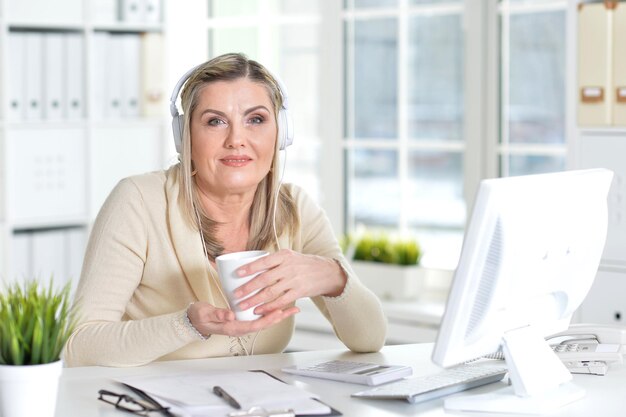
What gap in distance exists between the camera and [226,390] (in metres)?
1.67

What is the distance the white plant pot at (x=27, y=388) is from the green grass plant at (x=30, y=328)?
13 millimetres

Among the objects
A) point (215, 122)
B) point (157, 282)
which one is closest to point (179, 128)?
point (215, 122)

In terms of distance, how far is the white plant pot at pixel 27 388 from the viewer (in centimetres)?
145

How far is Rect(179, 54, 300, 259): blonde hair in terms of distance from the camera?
224 cm

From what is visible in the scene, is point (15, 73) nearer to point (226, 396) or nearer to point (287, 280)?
point (287, 280)

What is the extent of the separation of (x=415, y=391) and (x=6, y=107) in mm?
2570

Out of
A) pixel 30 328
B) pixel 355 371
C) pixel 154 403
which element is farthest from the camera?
pixel 355 371

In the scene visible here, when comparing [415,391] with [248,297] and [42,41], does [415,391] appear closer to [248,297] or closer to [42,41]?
[248,297]

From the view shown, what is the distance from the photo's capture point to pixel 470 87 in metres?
3.98

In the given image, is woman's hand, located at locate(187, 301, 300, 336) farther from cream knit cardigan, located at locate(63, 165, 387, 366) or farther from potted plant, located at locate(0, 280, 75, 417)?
potted plant, located at locate(0, 280, 75, 417)

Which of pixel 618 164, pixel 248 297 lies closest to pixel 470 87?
pixel 618 164

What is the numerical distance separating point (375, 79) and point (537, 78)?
73cm

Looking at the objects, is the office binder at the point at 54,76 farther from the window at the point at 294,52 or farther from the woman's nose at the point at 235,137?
the woman's nose at the point at 235,137

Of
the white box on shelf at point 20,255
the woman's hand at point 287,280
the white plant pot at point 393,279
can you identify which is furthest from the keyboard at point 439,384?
the white box on shelf at point 20,255
